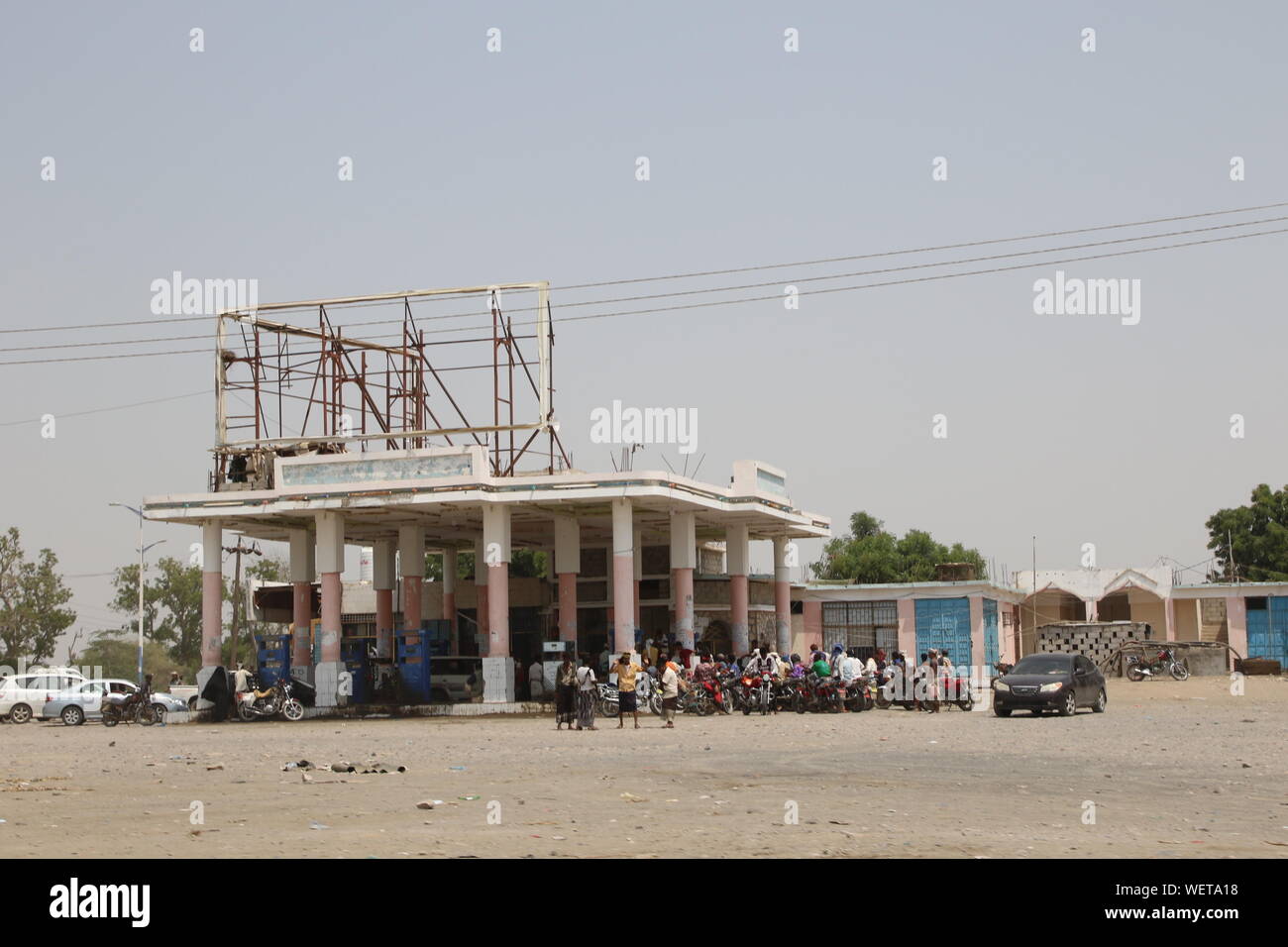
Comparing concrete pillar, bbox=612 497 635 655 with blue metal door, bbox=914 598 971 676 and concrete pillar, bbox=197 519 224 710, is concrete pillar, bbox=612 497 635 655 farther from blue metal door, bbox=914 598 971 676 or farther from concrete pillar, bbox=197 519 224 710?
blue metal door, bbox=914 598 971 676

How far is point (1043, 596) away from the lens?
66.9 meters

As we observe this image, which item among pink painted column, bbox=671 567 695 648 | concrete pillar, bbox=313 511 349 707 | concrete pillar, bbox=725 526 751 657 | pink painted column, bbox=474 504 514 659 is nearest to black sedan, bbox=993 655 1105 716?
pink painted column, bbox=671 567 695 648

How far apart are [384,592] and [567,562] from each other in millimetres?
8145

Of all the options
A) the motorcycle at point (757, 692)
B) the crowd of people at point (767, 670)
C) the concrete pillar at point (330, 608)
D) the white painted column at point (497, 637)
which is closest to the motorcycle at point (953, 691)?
the crowd of people at point (767, 670)

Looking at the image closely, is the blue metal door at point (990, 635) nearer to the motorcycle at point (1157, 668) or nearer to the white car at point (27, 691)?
the motorcycle at point (1157, 668)

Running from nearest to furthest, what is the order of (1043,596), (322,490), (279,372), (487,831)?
(487,831)
(322,490)
(279,372)
(1043,596)

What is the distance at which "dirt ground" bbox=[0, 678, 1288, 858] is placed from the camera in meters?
12.4

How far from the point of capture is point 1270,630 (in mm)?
58812

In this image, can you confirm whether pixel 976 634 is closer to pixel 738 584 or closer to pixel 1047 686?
pixel 738 584

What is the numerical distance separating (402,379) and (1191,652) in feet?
107

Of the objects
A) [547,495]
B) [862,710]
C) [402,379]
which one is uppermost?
[402,379]

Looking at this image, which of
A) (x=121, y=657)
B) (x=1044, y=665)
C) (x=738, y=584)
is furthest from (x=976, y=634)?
(x=121, y=657)

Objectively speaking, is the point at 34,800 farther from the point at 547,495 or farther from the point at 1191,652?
the point at 1191,652
